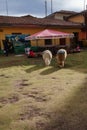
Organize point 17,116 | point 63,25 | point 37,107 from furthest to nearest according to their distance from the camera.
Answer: point 63,25 → point 37,107 → point 17,116

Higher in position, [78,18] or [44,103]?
[78,18]

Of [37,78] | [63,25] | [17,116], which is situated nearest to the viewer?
[17,116]

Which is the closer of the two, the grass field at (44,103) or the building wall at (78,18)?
the grass field at (44,103)

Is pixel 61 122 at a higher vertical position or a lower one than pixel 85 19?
lower

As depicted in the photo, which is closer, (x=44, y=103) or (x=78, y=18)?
(x=44, y=103)

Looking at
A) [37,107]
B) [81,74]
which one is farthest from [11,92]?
[81,74]

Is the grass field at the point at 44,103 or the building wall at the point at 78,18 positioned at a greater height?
the building wall at the point at 78,18

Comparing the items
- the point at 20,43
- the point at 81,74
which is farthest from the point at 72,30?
the point at 81,74

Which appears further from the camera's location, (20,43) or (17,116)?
(20,43)

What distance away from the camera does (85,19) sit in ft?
100

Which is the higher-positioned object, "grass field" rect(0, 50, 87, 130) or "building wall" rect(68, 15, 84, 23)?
"building wall" rect(68, 15, 84, 23)

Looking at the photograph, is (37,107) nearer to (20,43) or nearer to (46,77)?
(46,77)

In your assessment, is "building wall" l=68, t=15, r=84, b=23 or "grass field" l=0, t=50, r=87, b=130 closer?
"grass field" l=0, t=50, r=87, b=130

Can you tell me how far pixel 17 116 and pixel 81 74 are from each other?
5.72 metres
